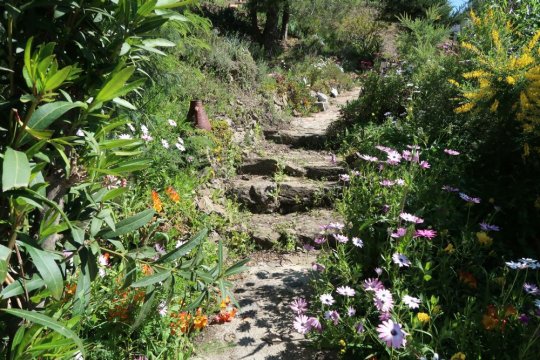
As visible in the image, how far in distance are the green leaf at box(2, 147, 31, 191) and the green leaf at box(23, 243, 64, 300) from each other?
0.26 m

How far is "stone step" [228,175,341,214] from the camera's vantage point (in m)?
5.04

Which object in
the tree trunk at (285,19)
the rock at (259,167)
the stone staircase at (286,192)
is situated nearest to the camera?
the stone staircase at (286,192)

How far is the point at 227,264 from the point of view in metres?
3.82

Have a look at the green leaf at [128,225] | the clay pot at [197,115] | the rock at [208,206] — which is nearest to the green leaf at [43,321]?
the green leaf at [128,225]

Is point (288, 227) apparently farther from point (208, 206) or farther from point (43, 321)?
point (43, 321)

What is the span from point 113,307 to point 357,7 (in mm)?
17381

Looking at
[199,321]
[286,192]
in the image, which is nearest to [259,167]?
[286,192]

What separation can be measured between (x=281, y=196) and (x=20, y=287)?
13.3 feet

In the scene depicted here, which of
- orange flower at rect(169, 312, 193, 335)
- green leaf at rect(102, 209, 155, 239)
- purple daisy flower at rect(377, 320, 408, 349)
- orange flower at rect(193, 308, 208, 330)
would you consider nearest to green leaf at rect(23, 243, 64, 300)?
green leaf at rect(102, 209, 155, 239)

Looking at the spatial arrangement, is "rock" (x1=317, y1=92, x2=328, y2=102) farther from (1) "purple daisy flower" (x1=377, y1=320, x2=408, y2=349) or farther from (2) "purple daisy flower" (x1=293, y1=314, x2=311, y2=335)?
(1) "purple daisy flower" (x1=377, y1=320, x2=408, y2=349)

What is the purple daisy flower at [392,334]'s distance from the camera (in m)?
1.96

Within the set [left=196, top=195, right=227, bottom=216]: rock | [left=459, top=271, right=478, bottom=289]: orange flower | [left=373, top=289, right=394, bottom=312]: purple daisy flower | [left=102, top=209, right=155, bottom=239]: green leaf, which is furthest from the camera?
[left=196, top=195, right=227, bottom=216]: rock

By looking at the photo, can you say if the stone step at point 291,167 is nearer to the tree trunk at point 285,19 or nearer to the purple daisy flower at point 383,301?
the purple daisy flower at point 383,301

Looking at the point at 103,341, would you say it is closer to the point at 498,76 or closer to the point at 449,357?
the point at 449,357
